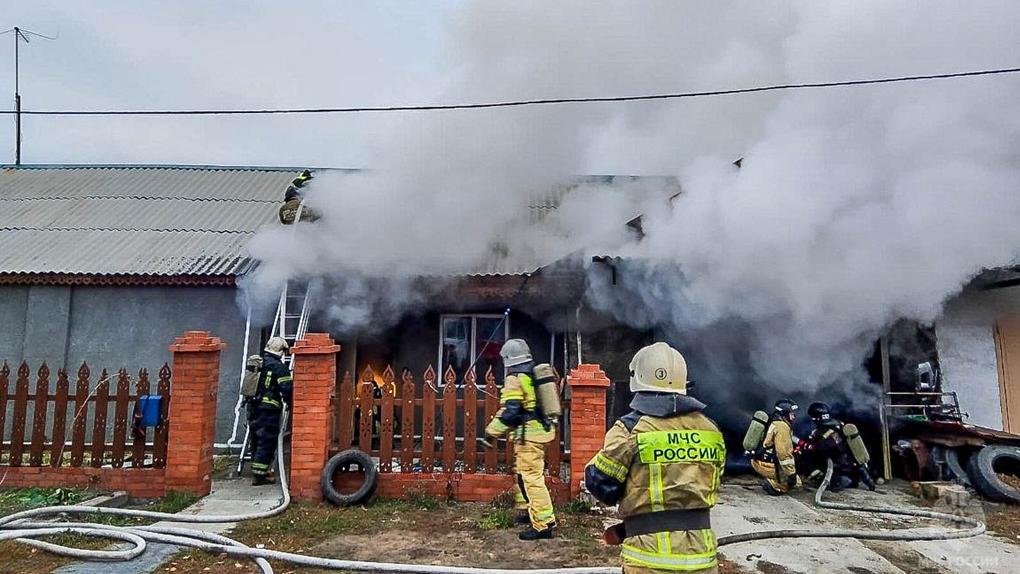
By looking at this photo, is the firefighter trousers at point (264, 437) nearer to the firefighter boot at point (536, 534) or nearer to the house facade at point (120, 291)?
the house facade at point (120, 291)

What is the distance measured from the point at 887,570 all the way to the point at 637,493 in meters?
3.11

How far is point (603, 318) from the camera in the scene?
29.3ft

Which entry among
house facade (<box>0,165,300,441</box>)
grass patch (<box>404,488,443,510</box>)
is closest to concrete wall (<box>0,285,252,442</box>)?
house facade (<box>0,165,300,441</box>)

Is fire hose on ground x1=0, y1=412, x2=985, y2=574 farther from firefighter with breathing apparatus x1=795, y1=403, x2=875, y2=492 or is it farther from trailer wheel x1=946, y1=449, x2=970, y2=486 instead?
trailer wheel x1=946, y1=449, x2=970, y2=486

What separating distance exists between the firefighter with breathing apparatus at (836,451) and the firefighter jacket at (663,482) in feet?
17.4

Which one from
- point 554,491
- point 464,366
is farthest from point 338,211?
point 554,491

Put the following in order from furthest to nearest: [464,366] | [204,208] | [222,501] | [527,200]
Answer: [204,208] < [527,200] < [464,366] < [222,501]

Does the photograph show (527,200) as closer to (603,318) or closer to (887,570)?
(603,318)

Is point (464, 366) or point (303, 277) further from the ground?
point (303, 277)

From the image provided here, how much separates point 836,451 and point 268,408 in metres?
6.60

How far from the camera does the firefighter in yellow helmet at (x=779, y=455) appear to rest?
6.87 meters

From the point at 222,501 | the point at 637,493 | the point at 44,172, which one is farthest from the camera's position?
the point at 44,172

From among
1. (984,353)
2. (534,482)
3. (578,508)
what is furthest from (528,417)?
(984,353)

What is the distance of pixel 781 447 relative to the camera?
6.87 m
